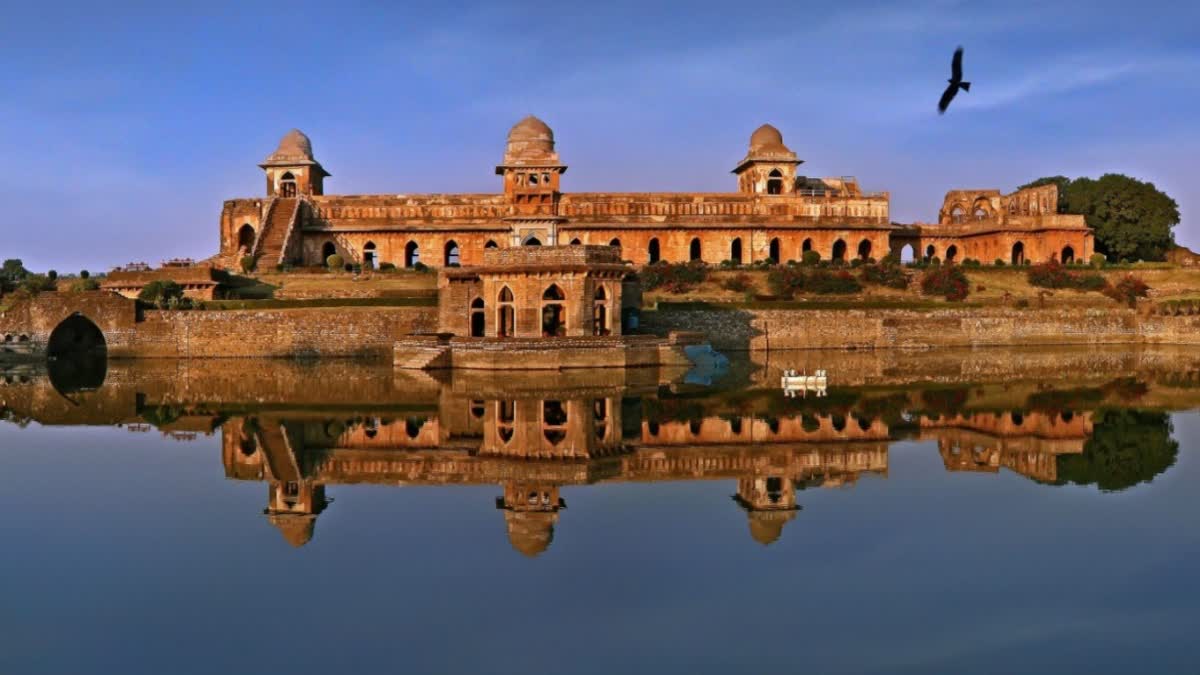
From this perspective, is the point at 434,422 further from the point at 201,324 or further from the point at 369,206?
the point at 369,206

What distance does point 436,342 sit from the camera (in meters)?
33.8

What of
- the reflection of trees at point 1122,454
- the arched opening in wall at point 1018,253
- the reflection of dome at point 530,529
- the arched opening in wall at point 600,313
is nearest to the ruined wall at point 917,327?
the arched opening in wall at point 600,313

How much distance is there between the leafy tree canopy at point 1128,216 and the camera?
198ft

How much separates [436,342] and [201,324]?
12.4m

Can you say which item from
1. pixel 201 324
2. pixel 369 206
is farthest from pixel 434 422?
pixel 369 206

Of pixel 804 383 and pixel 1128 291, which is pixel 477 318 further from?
pixel 1128 291

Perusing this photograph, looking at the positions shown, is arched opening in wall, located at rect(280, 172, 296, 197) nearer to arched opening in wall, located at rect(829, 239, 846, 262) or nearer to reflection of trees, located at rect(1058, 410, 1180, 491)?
arched opening in wall, located at rect(829, 239, 846, 262)

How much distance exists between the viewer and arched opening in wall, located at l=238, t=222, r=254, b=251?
5512 centimetres

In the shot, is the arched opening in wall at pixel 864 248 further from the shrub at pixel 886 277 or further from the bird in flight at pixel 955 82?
the bird in flight at pixel 955 82

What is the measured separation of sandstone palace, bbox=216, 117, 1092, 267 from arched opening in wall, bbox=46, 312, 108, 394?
977 centimetres

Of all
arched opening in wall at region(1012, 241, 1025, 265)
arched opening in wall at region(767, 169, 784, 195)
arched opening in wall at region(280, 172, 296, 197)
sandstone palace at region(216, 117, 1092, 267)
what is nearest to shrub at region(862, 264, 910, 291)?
sandstone palace at region(216, 117, 1092, 267)

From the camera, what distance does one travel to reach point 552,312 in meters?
37.4

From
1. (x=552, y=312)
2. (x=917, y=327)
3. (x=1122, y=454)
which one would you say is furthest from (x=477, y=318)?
(x=1122, y=454)

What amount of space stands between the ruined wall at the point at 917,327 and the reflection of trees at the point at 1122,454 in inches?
857
